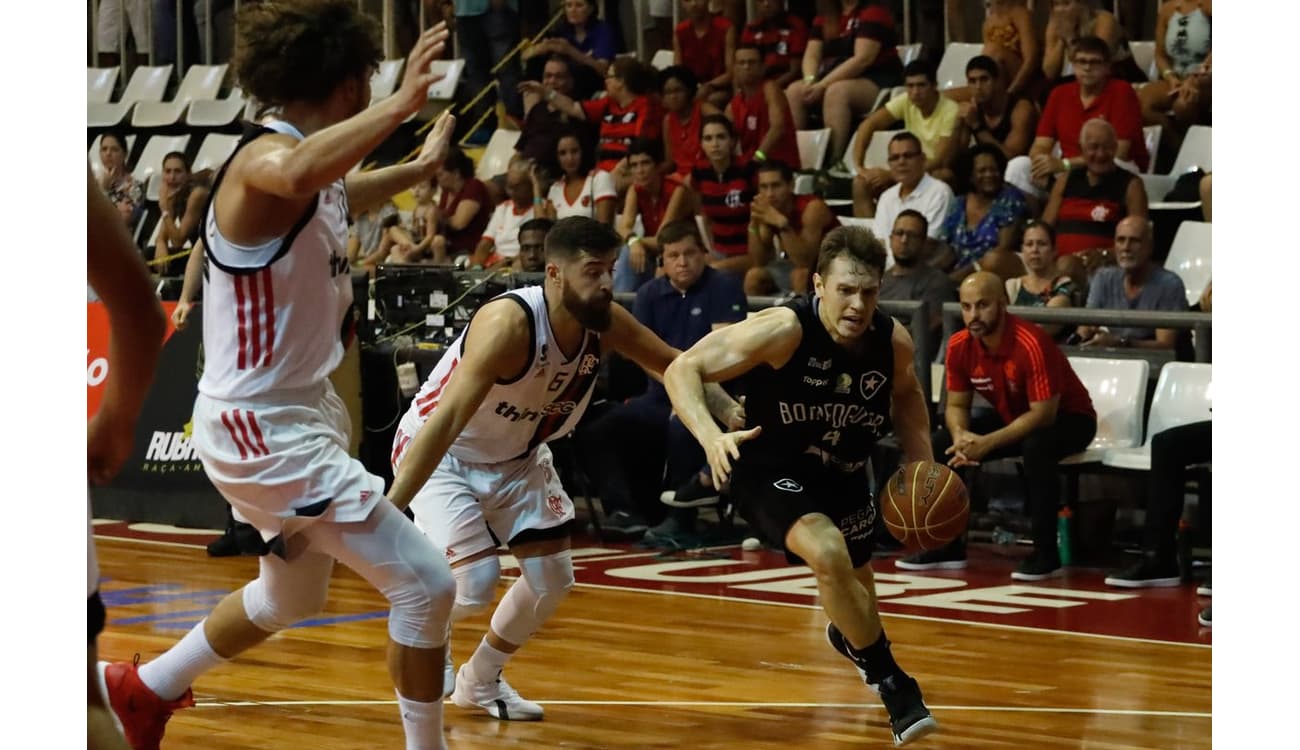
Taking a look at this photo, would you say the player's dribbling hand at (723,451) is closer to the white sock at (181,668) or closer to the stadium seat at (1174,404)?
the white sock at (181,668)

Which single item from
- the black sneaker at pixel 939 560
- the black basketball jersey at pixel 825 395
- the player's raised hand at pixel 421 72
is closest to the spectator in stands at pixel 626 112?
the black sneaker at pixel 939 560

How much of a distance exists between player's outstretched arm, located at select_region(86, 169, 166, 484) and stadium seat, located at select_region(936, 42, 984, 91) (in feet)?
32.7

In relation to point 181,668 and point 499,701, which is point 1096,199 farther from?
point 181,668

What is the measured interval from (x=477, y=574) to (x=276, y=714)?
734 millimetres

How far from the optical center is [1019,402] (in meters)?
8.61

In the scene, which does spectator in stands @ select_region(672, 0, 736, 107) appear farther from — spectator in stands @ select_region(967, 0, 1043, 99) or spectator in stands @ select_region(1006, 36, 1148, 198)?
spectator in stands @ select_region(1006, 36, 1148, 198)

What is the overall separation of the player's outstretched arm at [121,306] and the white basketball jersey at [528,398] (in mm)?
2975

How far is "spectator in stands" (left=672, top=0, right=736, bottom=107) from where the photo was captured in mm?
12805

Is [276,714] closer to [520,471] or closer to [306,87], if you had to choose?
[520,471]

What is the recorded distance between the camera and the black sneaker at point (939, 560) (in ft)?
29.0

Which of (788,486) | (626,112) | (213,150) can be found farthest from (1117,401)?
(213,150)

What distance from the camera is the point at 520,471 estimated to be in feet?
19.0
